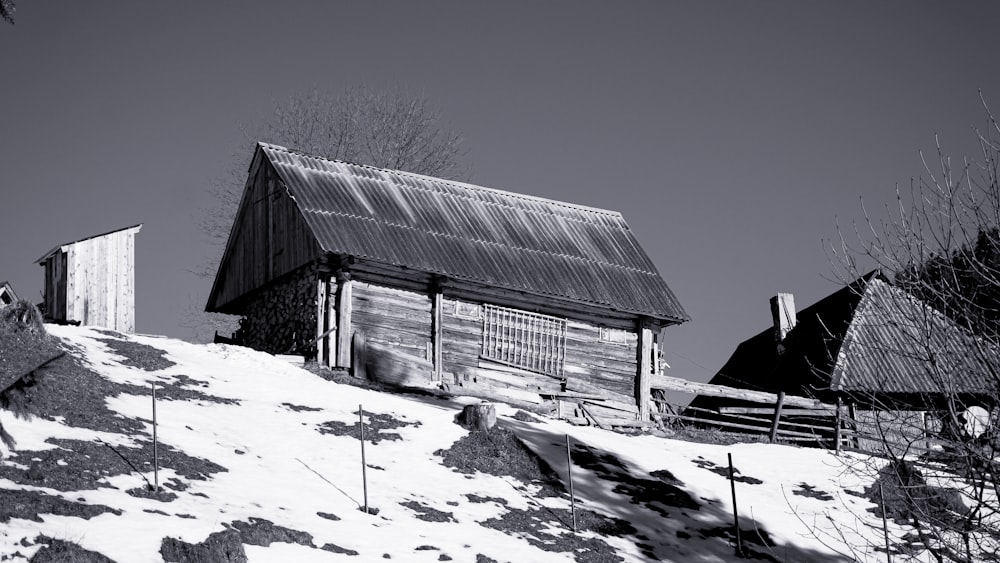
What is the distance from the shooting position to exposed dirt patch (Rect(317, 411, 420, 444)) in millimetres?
21758

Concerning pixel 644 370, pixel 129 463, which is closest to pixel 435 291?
pixel 644 370

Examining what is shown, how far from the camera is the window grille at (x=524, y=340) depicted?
29.1m

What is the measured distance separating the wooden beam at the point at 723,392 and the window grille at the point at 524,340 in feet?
9.12

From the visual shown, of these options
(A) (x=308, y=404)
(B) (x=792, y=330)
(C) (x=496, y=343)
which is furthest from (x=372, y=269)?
(B) (x=792, y=330)

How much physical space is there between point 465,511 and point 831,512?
8.13 meters

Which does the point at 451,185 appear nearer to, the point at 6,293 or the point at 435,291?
the point at 435,291

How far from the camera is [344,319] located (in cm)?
2716

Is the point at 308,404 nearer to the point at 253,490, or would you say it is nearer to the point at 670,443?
the point at 253,490

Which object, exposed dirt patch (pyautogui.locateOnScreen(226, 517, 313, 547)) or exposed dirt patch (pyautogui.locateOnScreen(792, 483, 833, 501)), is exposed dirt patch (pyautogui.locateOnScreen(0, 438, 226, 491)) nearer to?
exposed dirt patch (pyautogui.locateOnScreen(226, 517, 313, 547))

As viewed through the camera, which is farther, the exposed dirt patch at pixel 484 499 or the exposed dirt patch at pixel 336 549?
the exposed dirt patch at pixel 484 499

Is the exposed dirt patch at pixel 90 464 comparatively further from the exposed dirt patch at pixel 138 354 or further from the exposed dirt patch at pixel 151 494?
the exposed dirt patch at pixel 138 354

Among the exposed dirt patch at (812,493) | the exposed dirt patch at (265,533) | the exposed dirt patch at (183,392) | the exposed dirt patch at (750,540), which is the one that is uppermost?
the exposed dirt patch at (183,392)

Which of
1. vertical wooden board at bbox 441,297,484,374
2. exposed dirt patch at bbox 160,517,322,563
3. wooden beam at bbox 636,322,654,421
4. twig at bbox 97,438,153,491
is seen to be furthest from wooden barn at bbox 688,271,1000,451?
twig at bbox 97,438,153,491

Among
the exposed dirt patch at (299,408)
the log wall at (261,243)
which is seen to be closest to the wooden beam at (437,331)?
the log wall at (261,243)
